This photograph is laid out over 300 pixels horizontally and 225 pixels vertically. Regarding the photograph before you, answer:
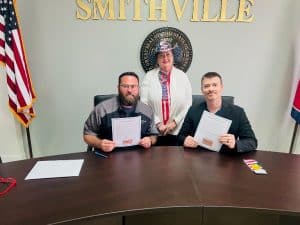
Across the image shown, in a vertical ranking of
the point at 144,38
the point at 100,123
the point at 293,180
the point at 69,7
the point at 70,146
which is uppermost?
the point at 69,7

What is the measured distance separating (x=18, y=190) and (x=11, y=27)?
1.53 metres

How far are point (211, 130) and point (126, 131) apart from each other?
0.55 meters

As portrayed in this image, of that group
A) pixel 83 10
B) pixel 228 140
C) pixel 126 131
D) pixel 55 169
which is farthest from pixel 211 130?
pixel 83 10

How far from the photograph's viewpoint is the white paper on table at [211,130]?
167 centimetres

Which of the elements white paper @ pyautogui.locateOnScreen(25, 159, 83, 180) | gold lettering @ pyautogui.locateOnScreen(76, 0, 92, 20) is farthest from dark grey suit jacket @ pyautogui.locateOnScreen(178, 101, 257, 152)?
gold lettering @ pyautogui.locateOnScreen(76, 0, 92, 20)

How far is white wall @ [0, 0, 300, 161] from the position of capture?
102 inches

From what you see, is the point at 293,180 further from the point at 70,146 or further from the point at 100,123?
the point at 70,146

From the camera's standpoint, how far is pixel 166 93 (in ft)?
8.11

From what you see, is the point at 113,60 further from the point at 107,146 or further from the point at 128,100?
the point at 107,146

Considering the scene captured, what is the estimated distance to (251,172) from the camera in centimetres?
148

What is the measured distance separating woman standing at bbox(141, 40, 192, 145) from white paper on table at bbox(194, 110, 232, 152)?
0.70m

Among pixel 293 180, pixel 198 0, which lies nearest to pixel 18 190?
pixel 293 180

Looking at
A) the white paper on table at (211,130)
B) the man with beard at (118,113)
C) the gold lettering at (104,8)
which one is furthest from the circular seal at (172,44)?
the white paper on table at (211,130)

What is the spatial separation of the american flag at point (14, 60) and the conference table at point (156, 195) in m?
1.00
